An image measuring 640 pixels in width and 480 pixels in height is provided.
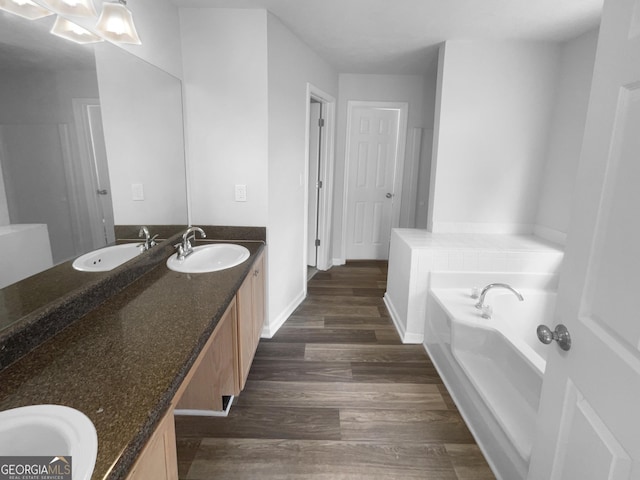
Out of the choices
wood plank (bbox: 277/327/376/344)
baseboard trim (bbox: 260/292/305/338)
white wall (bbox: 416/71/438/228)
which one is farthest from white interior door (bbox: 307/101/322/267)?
wood plank (bbox: 277/327/376/344)

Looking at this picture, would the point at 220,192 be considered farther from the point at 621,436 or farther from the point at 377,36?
the point at 621,436

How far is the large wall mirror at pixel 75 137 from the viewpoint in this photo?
1028 mm

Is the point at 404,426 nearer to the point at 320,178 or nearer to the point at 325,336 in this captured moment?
the point at 325,336

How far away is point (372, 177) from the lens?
4414 mm

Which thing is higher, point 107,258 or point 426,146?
point 426,146

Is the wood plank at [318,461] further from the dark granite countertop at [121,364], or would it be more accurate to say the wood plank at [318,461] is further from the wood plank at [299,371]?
the dark granite countertop at [121,364]

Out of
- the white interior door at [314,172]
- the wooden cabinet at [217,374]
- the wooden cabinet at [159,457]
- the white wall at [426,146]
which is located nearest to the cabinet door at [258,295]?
the wooden cabinet at [217,374]

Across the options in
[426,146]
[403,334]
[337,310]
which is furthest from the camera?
[426,146]

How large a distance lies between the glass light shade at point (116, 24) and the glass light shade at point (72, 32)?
8 centimetres

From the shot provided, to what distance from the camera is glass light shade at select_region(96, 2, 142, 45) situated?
1450 millimetres

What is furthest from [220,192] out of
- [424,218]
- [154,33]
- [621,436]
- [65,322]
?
[424,218]

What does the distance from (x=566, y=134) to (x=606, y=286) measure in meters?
2.48

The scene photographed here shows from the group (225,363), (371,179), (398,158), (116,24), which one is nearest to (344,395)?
(225,363)

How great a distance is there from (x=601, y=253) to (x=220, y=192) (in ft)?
7.16
